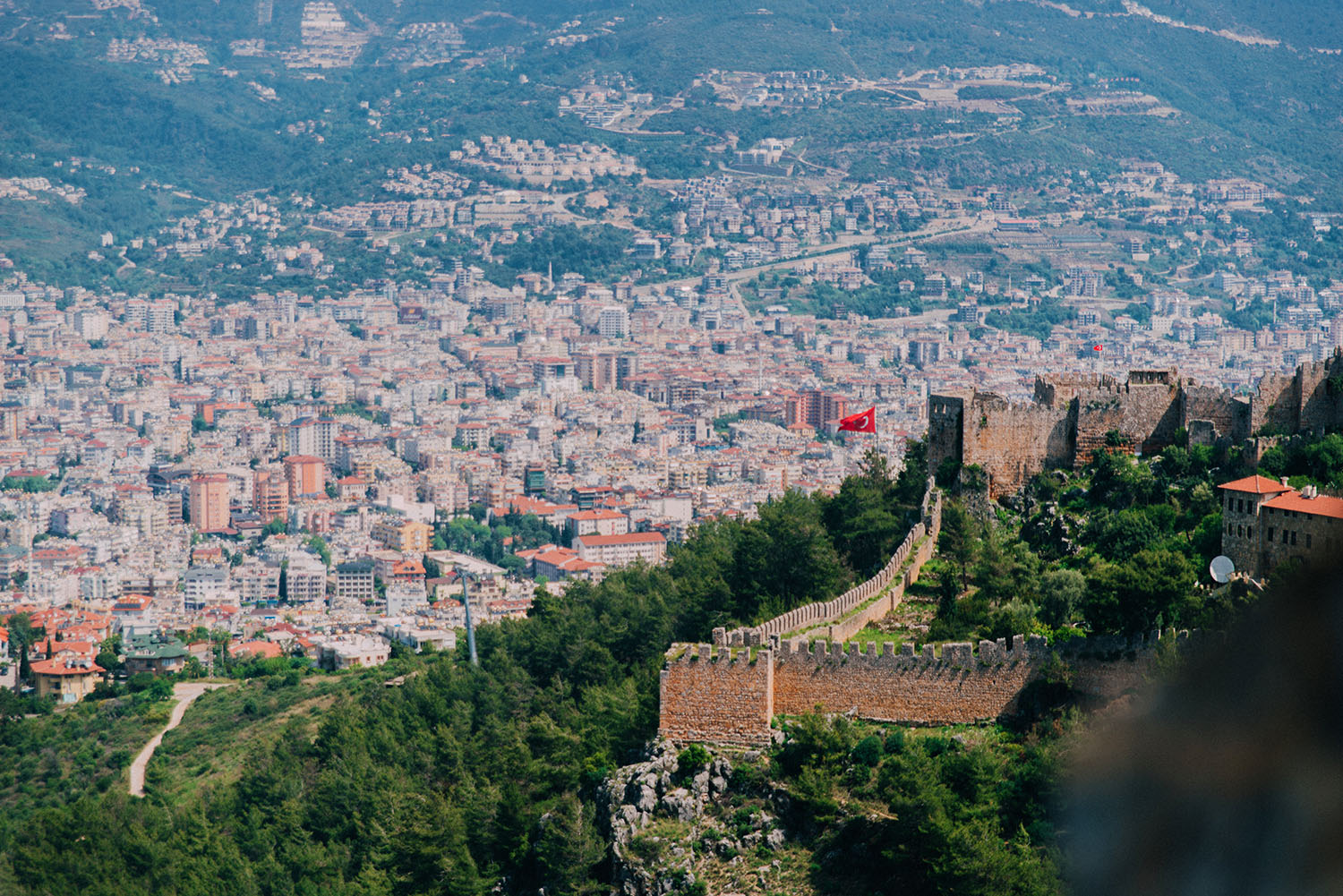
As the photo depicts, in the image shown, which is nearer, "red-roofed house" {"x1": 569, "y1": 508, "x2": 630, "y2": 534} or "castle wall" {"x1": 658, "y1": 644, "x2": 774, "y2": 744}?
"castle wall" {"x1": 658, "y1": 644, "x2": 774, "y2": 744}

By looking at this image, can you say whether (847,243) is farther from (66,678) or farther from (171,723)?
(171,723)

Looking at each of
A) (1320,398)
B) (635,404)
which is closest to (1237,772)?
(1320,398)

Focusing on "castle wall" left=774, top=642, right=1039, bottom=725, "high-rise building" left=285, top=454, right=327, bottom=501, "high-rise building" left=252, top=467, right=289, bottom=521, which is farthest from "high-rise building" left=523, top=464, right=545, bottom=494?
"castle wall" left=774, top=642, right=1039, bottom=725

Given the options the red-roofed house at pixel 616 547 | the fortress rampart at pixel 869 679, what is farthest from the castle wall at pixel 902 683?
the red-roofed house at pixel 616 547

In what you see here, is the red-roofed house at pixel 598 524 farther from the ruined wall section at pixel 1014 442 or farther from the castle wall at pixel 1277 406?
the castle wall at pixel 1277 406

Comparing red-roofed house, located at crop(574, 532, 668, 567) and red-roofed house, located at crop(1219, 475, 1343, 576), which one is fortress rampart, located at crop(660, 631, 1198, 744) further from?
red-roofed house, located at crop(574, 532, 668, 567)
